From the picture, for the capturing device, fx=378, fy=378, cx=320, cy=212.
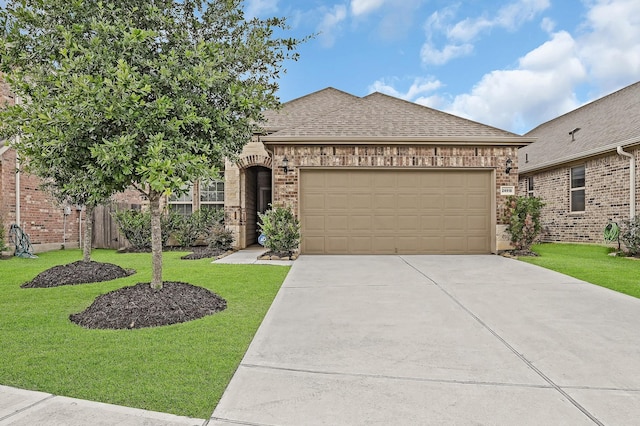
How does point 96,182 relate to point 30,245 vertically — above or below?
above

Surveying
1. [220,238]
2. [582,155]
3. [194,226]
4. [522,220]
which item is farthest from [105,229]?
[582,155]

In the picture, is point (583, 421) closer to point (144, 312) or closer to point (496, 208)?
point (144, 312)

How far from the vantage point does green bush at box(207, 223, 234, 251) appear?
40.0 feet

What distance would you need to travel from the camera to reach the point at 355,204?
1080cm

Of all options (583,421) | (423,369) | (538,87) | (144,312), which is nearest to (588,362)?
(583,421)

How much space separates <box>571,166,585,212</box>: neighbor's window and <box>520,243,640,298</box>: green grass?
6.19 feet

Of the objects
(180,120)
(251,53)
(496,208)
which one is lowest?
(496,208)

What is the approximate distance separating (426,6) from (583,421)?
50.4 ft

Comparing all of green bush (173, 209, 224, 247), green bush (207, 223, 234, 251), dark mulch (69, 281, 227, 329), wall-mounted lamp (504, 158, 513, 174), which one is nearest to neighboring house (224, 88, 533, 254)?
wall-mounted lamp (504, 158, 513, 174)

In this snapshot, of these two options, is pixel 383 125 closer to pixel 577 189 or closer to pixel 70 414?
pixel 577 189

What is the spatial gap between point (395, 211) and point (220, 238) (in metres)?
5.62

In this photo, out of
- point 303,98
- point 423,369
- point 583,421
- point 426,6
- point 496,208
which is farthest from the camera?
point 303,98

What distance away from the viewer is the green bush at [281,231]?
988cm

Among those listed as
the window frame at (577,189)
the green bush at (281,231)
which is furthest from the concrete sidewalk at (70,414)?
the window frame at (577,189)
